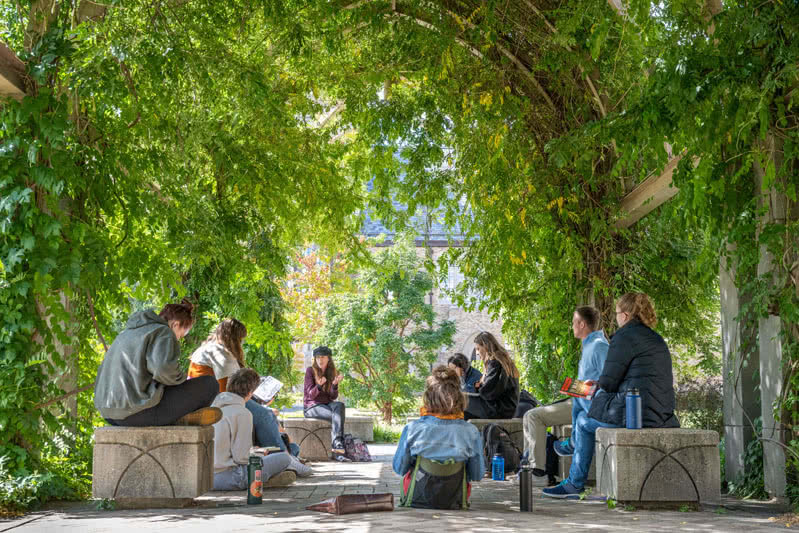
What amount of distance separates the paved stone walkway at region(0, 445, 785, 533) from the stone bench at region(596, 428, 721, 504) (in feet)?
0.51

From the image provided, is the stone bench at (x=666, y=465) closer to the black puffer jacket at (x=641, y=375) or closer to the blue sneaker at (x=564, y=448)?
the black puffer jacket at (x=641, y=375)

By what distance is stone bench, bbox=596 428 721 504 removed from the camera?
676 centimetres

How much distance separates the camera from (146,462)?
21.8ft

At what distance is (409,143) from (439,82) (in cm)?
119

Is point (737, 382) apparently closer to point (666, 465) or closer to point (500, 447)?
point (666, 465)

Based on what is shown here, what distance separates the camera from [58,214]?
6.99m

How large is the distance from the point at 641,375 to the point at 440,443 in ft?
5.82

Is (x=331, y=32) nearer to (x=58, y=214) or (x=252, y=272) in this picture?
(x=252, y=272)

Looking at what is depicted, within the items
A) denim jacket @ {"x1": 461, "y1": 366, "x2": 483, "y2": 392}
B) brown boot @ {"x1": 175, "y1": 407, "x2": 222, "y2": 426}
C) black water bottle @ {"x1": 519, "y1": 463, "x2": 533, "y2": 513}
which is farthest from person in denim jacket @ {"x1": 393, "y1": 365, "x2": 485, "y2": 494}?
denim jacket @ {"x1": 461, "y1": 366, "x2": 483, "y2": 392}

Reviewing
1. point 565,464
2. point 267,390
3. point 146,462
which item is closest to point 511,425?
point 565,464

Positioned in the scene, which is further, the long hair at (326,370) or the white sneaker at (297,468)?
the long hair at (326,370)

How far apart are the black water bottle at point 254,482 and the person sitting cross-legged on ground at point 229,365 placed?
6.11ft

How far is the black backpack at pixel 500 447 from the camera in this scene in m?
10.1

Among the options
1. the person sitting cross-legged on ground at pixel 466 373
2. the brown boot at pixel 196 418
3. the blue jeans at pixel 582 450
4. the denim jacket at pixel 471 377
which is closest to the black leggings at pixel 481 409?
the person sitting cross-legged on ground at pixel 466 373
